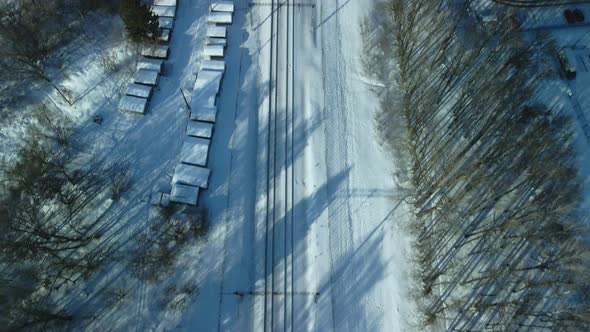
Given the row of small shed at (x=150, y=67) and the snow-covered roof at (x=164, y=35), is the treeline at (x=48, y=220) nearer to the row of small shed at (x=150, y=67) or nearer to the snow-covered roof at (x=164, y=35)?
the row of small shed at (x=150, y=67)

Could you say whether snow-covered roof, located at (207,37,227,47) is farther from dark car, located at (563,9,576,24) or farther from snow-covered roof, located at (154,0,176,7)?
dark car, located at (563,9,576,24)

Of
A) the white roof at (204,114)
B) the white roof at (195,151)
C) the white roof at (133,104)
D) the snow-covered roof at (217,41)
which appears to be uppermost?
the snow-covered roof at (217,41)

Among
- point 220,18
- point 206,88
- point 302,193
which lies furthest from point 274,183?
point 220,18

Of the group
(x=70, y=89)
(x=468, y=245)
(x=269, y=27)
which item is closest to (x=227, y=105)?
(x=269, y=27)

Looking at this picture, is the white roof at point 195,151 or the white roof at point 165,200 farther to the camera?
the white roof at point 195,151

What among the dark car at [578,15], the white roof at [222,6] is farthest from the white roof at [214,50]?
the dark car at [578,15]

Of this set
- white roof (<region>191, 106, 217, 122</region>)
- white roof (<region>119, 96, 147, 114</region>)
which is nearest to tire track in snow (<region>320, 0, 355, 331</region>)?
white roof (<region>191, 106, 217, 122</region>)
